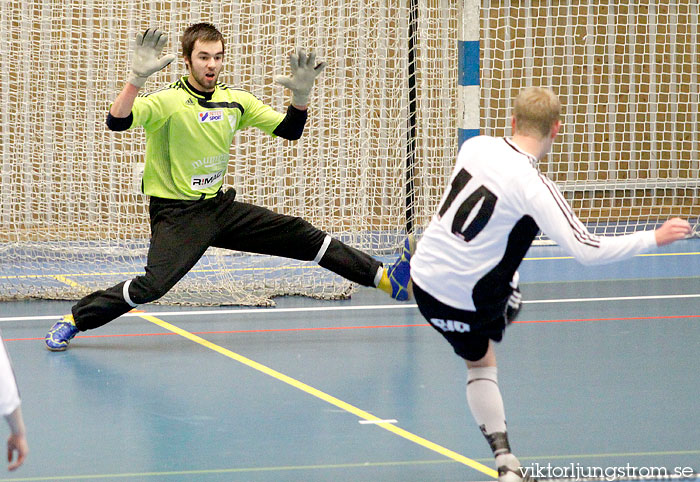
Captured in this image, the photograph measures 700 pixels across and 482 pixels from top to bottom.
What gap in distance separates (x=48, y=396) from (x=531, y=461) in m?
2.27

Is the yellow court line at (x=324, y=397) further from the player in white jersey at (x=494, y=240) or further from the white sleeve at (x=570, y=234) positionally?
the white sleeve at (x=570, y=234)

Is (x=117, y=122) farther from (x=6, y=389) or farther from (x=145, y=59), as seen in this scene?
(x=6, y=389)

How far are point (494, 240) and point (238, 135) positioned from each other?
520cm

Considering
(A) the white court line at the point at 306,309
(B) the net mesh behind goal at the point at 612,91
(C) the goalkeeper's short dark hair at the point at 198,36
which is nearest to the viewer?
(C) the goalkeeper's short dark hair at the point at 198,36

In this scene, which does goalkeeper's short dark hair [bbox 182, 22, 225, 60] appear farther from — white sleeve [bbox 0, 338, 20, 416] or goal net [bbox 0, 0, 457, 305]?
white sleeve [bbox 0, 338, 20, 416]

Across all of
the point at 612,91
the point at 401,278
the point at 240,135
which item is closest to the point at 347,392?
the point at 401,278

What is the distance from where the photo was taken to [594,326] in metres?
5.98

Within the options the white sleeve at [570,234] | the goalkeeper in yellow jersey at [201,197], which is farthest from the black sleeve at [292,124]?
the white sleeve at [570,234]

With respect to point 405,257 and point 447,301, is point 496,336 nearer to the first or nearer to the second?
point 447,301

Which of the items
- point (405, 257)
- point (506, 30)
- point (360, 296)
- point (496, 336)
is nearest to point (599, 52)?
point (506, 30)

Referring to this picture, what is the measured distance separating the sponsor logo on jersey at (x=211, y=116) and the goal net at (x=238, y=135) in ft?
6.07

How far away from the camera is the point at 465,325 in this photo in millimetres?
3301

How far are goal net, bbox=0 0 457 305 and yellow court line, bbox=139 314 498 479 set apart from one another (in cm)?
96

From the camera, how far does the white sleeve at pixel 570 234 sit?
9.91 ft
